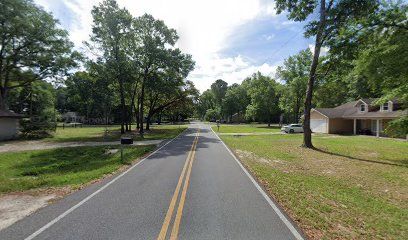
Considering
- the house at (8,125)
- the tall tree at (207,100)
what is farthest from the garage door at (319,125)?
the tall tree at (207,100)

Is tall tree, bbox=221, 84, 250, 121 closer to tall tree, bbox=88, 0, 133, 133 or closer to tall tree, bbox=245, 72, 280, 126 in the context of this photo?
tall tree, bbox=245, 72, 280, 126

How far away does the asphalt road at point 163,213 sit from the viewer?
5.46 metres

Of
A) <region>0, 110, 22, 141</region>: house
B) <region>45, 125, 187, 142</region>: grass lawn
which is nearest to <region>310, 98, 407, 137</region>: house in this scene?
<region>45, 125, 187, 142</region>: grass lawn

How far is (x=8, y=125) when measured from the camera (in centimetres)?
2941

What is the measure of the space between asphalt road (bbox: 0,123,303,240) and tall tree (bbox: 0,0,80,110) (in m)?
28.8

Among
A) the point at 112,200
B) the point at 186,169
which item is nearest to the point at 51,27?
the point at 186,169

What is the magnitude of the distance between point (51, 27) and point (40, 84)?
15.8 metres

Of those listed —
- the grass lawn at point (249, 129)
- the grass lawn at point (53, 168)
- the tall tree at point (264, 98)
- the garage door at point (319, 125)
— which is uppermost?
the tall tree at point (264, 98)

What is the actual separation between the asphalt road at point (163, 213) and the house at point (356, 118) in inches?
1287

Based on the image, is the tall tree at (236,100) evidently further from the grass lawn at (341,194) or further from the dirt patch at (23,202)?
the dirt patch at (23,202)

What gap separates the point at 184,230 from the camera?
557cm

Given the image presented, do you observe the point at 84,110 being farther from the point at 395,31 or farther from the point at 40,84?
the point at 395,31

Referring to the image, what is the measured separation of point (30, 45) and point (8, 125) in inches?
386

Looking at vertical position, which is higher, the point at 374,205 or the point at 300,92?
the point at 300,92
